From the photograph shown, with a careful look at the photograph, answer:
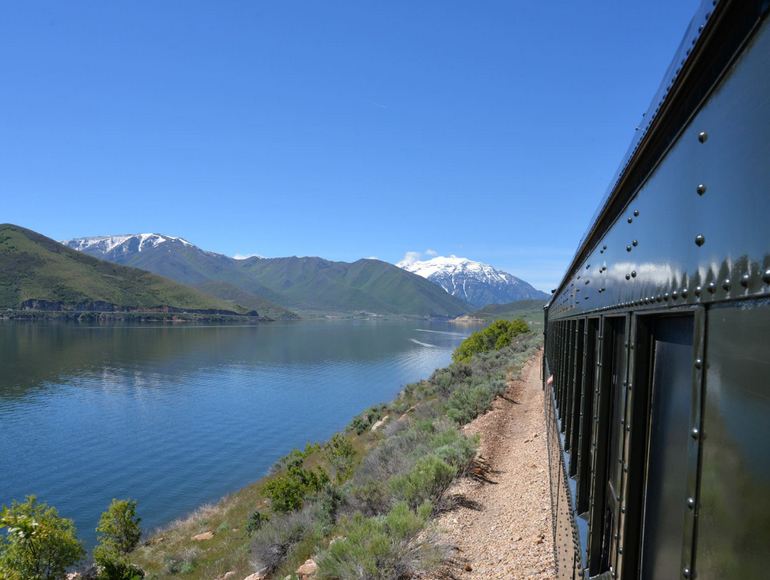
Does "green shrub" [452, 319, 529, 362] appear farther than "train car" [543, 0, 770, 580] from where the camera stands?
Yes

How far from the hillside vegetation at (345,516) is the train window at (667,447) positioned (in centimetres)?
563

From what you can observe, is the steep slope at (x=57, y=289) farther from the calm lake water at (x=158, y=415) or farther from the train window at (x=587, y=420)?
the train window at (x=587, y=420)

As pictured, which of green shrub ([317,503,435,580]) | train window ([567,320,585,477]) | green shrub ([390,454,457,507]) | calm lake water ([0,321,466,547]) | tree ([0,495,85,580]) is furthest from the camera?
calm lake water ([0,321,466,547])

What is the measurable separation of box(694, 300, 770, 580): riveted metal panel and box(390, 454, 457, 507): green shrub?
8778 mm

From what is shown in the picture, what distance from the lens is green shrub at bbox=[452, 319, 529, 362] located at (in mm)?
51997

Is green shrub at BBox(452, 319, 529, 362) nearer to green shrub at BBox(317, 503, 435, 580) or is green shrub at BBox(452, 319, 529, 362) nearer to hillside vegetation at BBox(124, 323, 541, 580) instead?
hillside vegetation at BBox(124, 323, 541, 580)

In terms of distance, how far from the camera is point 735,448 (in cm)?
131

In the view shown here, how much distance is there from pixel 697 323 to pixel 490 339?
53.8 metres

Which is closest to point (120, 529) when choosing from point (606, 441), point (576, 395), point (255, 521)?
point (255, 521)

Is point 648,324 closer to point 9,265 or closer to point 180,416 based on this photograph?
point 180,416

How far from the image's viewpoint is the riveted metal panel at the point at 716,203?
1.26 m

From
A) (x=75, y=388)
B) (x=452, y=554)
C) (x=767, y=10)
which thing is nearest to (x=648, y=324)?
(x=767, y=10)

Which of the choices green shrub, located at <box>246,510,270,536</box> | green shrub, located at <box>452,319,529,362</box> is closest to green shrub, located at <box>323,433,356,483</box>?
green shrub, located at <box>246,510,270,536</box>

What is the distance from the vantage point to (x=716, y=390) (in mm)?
1445
